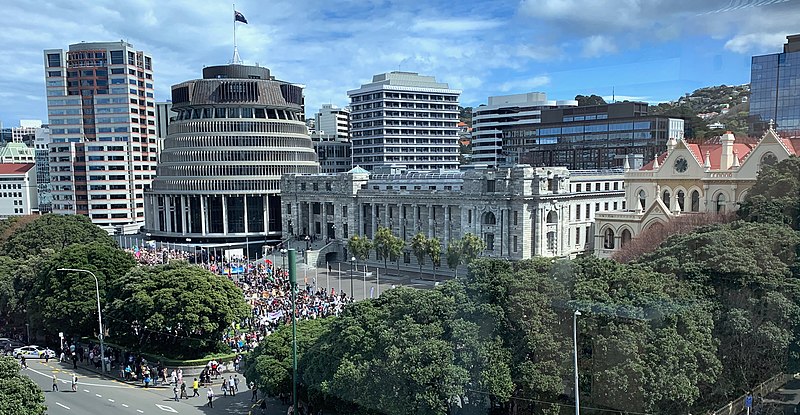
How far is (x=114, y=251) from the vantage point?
21641mm

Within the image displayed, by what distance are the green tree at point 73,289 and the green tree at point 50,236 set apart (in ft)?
19.6

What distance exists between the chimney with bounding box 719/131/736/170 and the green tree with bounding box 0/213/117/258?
24.3 m

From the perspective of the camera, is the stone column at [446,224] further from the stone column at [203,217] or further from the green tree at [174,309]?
the stone column at [203,217]

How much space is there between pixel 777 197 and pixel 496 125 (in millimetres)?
45307

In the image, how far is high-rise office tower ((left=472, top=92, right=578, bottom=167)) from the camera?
57.3 metres

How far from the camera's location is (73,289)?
19312mm

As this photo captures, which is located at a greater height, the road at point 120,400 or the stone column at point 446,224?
the stone column at point 446,224

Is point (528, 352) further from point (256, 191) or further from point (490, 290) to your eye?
point (256, 191)

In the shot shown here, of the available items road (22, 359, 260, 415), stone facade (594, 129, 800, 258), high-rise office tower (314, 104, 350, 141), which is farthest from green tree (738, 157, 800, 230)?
high-rise office tower (314, 104, 350, 141)

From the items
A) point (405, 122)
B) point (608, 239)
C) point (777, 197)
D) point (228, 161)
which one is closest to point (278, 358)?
point (777, 197)

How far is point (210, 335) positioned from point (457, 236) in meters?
17.9

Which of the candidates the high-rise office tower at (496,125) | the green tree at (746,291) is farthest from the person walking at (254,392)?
the high-rise office tower at (496,125)

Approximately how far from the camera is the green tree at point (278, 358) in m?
13.8

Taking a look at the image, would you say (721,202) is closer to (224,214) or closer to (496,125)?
(224,214)
